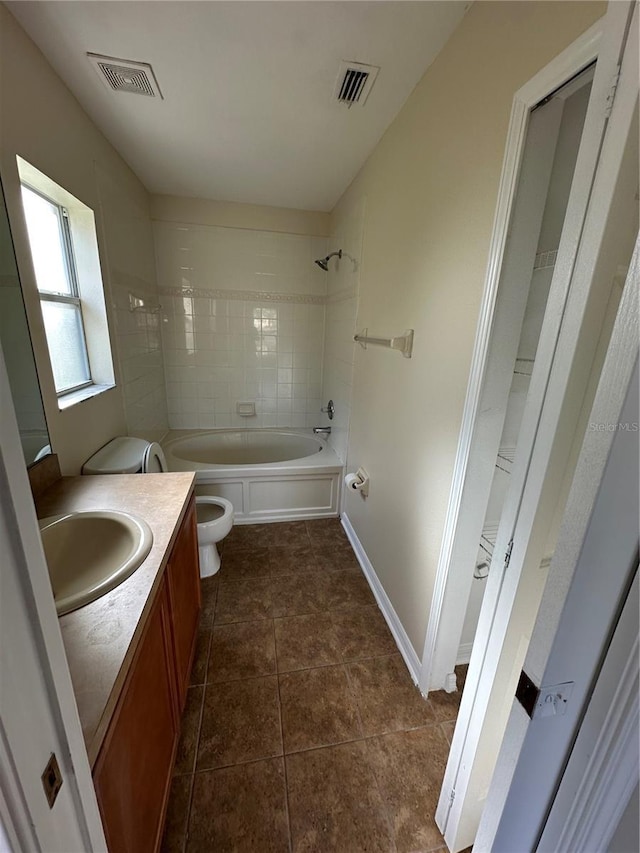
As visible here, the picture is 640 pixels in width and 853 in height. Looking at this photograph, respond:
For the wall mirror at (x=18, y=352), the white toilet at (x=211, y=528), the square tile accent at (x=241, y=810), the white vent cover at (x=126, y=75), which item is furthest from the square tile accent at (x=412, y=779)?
the white vent cover at (x=126, y=75)

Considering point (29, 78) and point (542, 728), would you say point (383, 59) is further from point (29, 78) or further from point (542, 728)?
point (542, 728)

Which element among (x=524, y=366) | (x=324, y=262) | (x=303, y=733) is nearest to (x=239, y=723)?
(x=303, y=733)

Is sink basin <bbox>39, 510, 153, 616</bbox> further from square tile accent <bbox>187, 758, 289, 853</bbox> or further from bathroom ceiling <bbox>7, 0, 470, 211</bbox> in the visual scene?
bathroom ceiling <bbox>7, 0, 470, 211</bbox>

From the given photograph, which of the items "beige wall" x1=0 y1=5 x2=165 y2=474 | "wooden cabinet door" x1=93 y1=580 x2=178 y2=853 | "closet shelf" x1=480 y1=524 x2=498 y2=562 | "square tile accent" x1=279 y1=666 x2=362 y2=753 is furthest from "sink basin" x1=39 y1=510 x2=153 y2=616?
Result: "closet shelf" x1=480 y1=524 x2=498 y2=562

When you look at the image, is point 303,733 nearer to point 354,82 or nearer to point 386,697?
point 386,697

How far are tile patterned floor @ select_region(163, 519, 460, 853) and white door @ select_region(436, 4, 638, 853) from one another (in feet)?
0.83

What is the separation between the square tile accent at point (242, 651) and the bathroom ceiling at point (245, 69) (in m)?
2.56

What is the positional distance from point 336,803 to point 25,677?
1344 millimetres

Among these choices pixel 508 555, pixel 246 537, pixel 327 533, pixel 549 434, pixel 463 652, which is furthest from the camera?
pixel 327 533

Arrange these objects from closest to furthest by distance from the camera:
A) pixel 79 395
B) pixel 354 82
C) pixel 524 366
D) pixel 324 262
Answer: pixel 524 366 → pixel 354 82 → pixel 79 395 → pixel 324 262

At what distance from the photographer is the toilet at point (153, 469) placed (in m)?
1.73

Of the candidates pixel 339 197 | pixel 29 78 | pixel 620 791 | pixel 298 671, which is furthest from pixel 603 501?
pixel 339 197

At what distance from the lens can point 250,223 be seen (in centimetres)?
Answer: 294

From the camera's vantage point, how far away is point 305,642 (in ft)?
5.69
